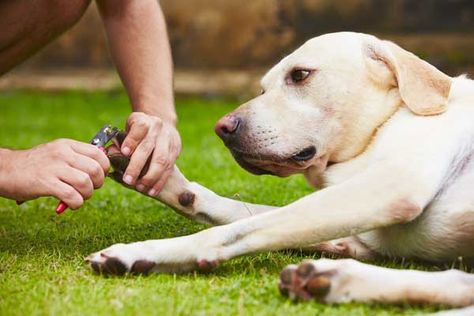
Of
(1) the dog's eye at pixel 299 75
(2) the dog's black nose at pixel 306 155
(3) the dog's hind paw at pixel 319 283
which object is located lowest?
(3) the dog's hind paw at pixel 319 283

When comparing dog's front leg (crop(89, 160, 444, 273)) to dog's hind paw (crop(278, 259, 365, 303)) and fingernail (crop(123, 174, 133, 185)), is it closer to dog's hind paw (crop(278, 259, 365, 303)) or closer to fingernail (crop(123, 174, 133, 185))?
dog's hind paw (crop(278, 259, 365, 303))

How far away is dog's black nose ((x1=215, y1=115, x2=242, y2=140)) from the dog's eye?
27 centimetres

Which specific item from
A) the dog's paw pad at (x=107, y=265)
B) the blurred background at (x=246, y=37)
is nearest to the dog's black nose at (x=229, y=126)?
the dog's paw pad at (x=107, y=265)

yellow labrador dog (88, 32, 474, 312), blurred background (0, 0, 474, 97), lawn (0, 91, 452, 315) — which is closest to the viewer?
lawn (0, 91, 452, 315)

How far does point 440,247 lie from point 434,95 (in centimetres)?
57

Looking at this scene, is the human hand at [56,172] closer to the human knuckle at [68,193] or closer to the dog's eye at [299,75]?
the human knuckle at [68,193]

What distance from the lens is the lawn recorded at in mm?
2406

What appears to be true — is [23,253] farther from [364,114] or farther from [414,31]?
[414,31]

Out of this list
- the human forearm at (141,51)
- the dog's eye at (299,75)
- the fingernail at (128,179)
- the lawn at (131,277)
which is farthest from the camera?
the human forearm at (141,51)

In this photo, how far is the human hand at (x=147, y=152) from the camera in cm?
312

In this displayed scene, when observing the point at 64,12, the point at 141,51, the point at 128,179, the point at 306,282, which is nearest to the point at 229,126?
the point at 128,179

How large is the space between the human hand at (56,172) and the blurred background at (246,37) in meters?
7.58

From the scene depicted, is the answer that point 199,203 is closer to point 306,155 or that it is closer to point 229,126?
point 229,126

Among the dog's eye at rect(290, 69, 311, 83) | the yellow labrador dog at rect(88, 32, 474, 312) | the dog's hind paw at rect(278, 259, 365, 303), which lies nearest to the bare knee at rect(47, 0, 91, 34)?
the yellow labrador dog at rect(88, 32, 474, 312)
